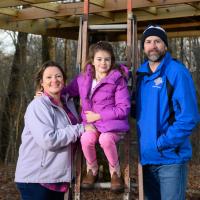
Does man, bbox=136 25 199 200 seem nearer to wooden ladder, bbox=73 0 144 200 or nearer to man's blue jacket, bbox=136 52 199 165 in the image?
man's blue jacket, bbox=136 52 199 165

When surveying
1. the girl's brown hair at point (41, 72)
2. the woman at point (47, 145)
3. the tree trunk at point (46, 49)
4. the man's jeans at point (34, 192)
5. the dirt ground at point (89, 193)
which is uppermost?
the tree trunk at point (46, 49)

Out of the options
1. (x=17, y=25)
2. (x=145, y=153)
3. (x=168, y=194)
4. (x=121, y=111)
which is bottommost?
(x=168, y=194)

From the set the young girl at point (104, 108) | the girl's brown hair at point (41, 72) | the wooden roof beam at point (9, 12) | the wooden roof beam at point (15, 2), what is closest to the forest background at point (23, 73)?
the wooden roof beam at point (9, 12)

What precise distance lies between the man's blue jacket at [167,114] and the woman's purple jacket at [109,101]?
146 mm

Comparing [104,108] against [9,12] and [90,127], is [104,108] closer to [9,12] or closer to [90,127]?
[90,127]

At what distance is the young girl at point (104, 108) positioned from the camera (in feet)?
12.1

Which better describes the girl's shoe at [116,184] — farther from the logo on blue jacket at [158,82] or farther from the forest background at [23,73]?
the forest background at [23,73]

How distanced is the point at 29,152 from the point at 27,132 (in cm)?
16

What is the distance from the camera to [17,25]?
308 inches

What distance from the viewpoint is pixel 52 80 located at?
3744 mm

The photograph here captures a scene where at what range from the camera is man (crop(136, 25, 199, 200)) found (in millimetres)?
3514

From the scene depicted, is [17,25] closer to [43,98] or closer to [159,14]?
[159,14]

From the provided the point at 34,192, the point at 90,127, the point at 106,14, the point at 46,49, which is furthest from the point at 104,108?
the point at 46,49

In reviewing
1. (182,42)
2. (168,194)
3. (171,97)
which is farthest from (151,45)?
(182,42)
